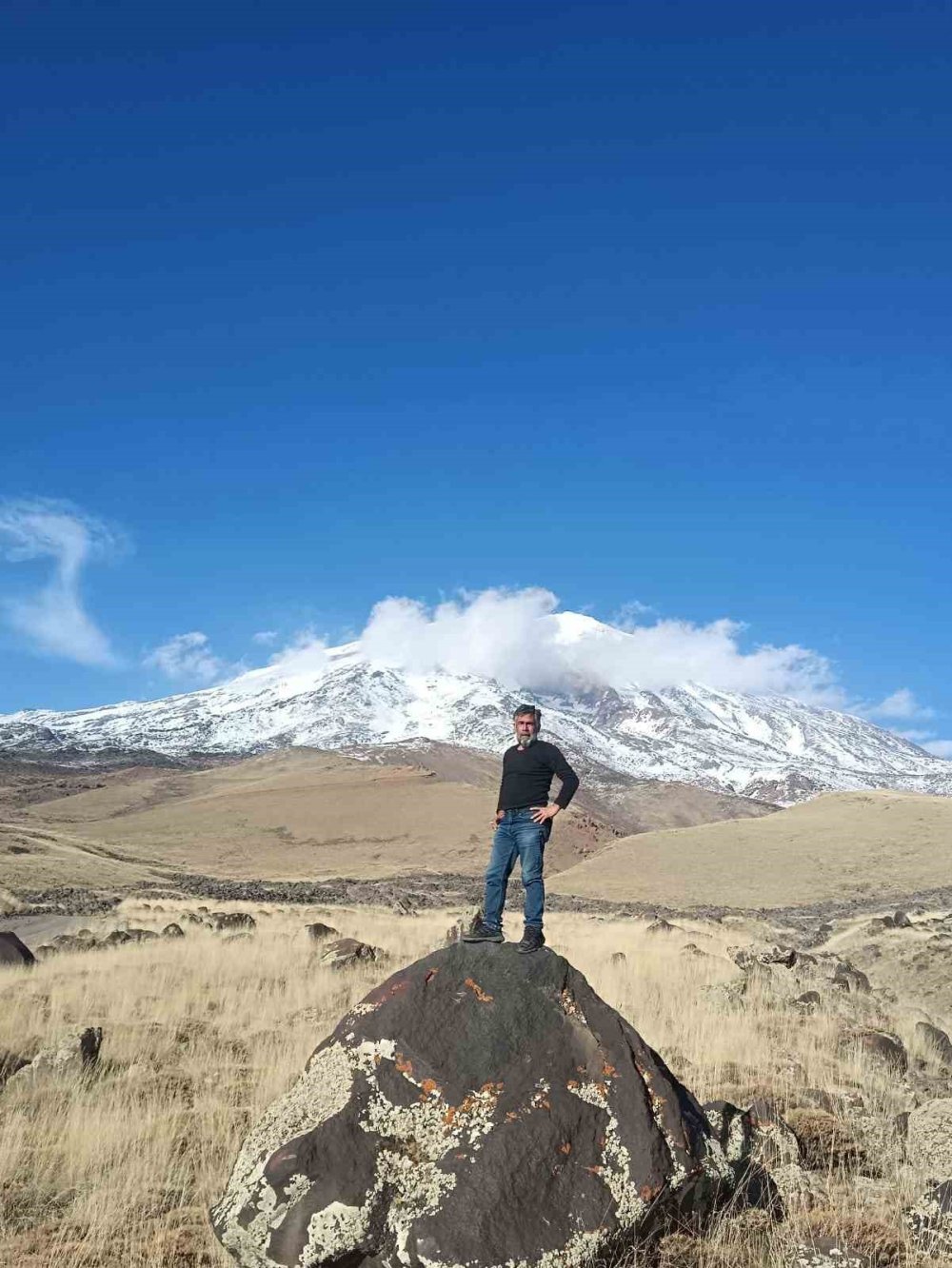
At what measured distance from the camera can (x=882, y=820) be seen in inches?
2425

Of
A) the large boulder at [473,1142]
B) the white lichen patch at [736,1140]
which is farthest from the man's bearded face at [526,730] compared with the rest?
the white lichen patch at [736,1140]

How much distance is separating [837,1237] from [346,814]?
285 feet

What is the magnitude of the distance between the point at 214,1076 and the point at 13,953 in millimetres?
9514

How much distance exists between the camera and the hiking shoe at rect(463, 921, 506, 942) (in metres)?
6.33

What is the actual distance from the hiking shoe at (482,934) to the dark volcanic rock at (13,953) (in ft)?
39.7

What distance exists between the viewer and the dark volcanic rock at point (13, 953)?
50.6 ft

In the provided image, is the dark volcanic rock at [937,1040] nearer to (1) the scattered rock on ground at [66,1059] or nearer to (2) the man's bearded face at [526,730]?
(2) the man's bearded face at [526,730]

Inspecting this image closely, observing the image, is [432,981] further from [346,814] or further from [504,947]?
[346,814]

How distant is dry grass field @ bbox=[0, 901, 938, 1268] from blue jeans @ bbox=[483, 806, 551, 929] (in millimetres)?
2594

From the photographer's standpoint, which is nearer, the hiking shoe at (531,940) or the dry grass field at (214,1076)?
the dry grass field at (214,1076)

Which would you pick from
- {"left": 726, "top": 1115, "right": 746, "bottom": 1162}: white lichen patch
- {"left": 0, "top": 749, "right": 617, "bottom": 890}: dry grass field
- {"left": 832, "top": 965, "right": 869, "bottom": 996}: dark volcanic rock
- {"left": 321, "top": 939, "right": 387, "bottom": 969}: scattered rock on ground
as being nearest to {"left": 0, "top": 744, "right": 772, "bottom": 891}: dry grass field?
{"left": 0, "top": 749, "right": 617, "bottom": 890}: dry grass field

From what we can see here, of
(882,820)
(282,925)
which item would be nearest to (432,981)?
(282,925)

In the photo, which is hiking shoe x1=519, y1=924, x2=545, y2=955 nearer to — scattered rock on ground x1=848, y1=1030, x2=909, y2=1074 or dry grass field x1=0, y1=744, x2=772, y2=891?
scattered rock on ground x1=848, y1=1030, x2=909, y2=1074

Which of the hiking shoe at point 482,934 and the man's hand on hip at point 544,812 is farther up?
the man's hand on hip at point 544,812
